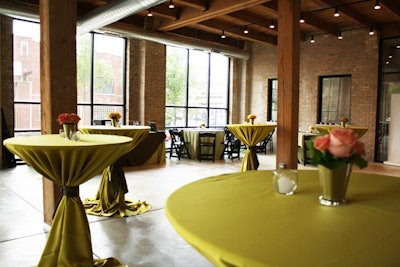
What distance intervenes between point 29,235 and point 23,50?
5.84 meters

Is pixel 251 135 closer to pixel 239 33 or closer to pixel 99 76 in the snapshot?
pixel 99 76

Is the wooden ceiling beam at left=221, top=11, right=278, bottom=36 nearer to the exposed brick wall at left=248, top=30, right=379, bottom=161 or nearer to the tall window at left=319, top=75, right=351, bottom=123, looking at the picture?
the exposed brick wall at left=248, top=30, right=379, bottom=161

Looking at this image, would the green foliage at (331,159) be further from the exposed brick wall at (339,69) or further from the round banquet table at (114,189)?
the exposed brick wall at (339,69)

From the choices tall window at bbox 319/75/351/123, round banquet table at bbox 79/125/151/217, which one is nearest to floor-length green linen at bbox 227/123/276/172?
round banquet table at bbox 79/125/151/217

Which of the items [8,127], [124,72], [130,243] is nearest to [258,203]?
[130,243]

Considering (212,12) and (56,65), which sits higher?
(212,12)

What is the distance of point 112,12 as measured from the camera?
6.46 metres

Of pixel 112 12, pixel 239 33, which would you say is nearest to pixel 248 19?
pixel 239 33

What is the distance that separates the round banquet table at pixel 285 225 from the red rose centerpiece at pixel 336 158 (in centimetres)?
7

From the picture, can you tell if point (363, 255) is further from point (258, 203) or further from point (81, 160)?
point (81, 160)

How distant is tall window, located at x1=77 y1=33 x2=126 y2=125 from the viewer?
8.80 m

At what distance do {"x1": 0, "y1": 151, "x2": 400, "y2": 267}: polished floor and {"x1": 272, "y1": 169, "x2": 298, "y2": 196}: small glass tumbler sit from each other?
1581mm

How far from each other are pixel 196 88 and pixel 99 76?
3381 millimetres

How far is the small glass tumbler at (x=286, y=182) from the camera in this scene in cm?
157
